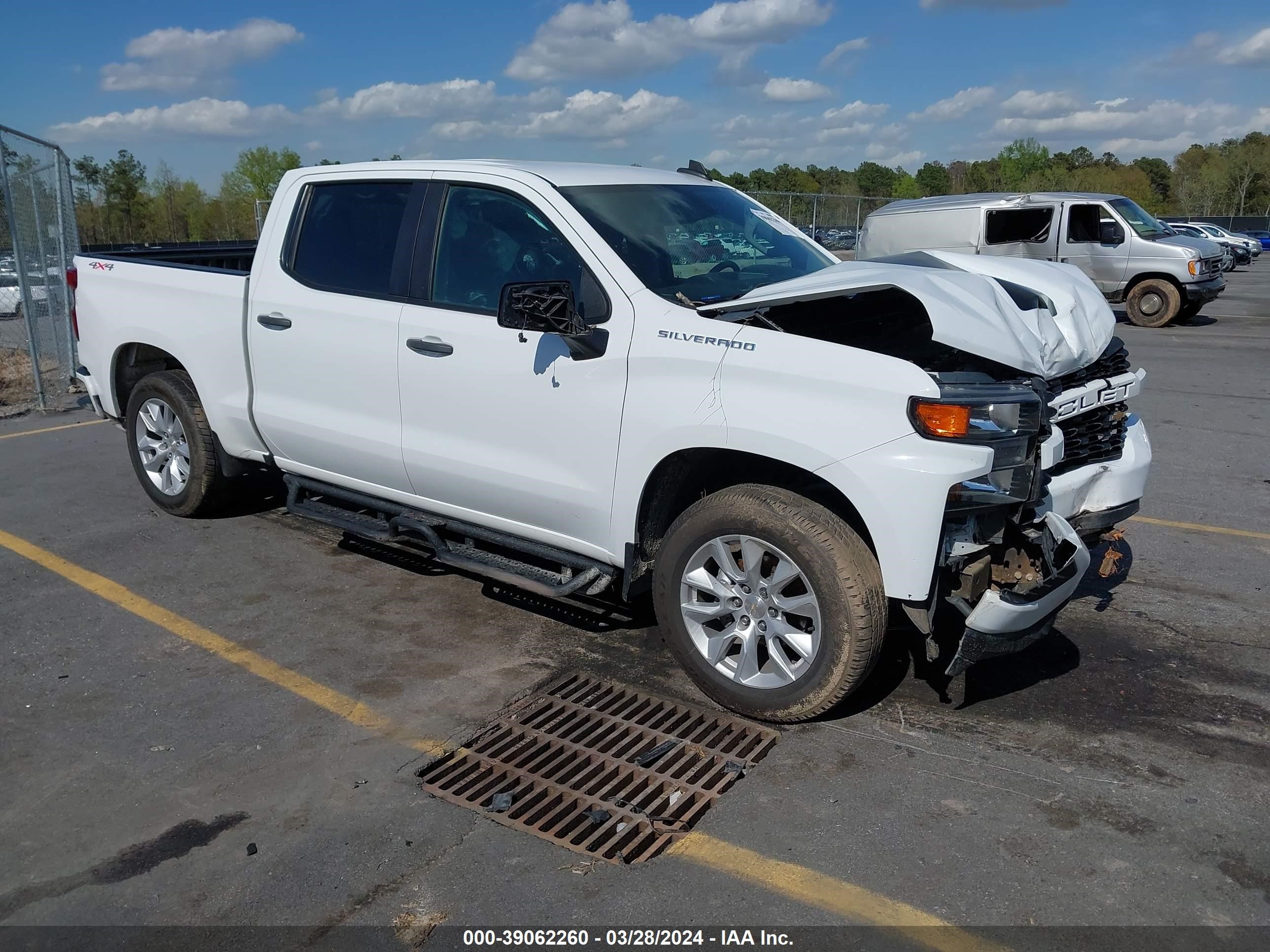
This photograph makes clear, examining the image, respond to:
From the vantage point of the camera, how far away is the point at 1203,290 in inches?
673

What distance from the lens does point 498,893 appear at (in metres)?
2.98

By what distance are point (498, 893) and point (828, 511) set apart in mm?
1682

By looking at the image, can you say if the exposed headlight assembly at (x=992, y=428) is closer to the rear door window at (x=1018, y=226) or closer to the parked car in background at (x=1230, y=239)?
the rear door window at (x=1018, y=226)

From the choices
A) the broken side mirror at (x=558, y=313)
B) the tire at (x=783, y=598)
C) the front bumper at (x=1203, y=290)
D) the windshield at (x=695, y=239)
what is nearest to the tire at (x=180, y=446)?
the broken side mirror at (x=558, y=313)

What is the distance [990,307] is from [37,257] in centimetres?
1014

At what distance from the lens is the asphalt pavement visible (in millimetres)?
2945

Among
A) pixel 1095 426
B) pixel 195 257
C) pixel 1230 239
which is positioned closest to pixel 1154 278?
pixel 1095 426

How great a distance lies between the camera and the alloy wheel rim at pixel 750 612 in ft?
12.3

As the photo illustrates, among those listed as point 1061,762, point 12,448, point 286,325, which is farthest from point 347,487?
point 12,448

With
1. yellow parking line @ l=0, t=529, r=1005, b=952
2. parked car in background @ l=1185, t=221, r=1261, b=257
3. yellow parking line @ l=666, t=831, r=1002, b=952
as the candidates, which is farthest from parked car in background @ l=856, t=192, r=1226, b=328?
parked car in background @ l=1185, t=221, r=1261, b=257

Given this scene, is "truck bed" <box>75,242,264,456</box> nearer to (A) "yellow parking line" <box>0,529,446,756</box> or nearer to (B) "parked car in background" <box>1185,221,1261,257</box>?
(A) "yellow parking line" <box>0,529,446,756</box>

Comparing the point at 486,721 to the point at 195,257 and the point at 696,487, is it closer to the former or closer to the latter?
the point at 696,487

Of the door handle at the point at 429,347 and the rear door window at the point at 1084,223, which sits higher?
the rear door window at the point at 1084,223

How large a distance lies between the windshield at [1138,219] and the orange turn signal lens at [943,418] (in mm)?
16156
